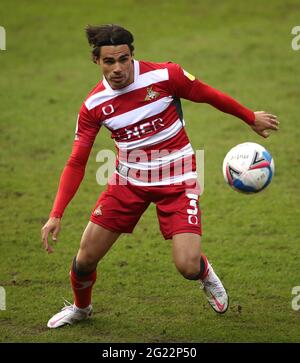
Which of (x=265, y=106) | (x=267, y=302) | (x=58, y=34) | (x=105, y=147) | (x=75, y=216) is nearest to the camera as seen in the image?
(x=267, y=302)

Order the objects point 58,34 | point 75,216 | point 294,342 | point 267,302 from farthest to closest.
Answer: point 58,34 → point 75,216 → point 267,302 → point 294,342

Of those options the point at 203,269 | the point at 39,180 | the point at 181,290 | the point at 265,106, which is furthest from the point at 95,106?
the point at 265,106

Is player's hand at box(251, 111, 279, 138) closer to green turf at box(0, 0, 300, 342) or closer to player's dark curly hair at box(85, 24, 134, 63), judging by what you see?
player's dark curly hair at box(85, 24, 134, 63)

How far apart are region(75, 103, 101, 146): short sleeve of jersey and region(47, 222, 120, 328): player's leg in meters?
0.79

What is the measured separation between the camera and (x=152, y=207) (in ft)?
36.6

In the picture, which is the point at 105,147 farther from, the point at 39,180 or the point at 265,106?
the point at 265,106

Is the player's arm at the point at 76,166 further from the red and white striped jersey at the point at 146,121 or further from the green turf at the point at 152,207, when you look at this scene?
the green turf at the point at 152,207

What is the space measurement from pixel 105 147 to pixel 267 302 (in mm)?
5781

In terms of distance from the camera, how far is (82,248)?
7.34 meters

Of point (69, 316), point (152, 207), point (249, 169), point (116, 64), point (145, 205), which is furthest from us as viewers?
point (152, 207)

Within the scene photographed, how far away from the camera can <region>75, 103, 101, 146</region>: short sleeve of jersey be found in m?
7.19

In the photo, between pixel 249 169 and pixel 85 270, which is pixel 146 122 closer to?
pixel 249 169

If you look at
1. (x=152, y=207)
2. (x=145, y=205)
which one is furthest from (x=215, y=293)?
(x=152, y=207)

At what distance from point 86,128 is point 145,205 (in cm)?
91
